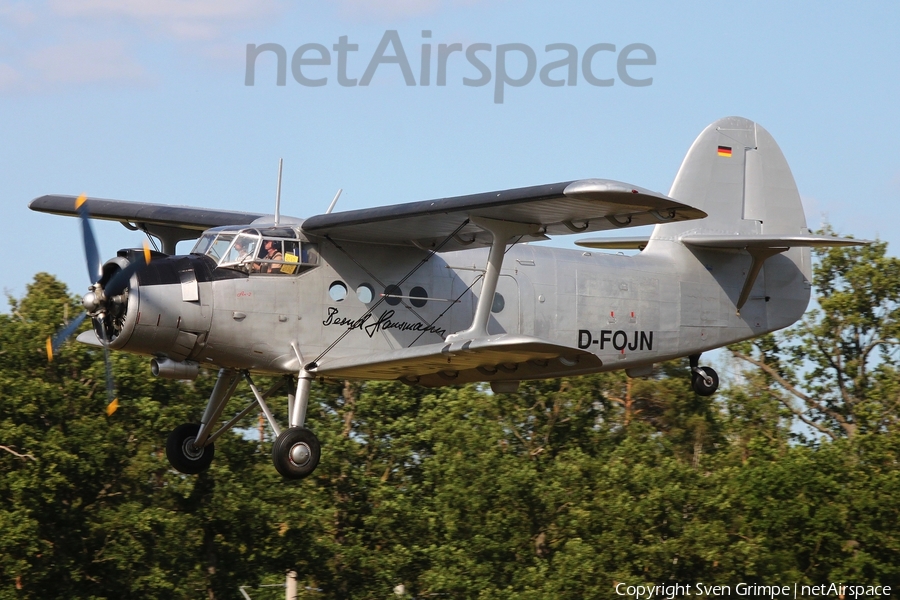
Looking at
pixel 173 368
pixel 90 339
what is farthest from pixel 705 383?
pixel 90 339

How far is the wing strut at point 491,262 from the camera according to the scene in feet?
45.2

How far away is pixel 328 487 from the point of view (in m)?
33.0

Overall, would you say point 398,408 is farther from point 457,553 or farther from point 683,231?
point 683,231

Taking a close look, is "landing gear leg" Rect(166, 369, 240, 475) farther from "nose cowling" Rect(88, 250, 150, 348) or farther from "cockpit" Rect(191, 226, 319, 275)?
"nose cowling" Rect(88, 250, 150, 348)

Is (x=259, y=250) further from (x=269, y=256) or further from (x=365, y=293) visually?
(x=365, y=293)

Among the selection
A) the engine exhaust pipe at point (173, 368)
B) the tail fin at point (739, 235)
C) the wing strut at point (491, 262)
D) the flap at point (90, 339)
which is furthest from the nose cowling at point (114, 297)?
the tail fin at point (739, 235)

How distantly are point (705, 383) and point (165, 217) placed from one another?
25.1 ft

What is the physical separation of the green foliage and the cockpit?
38.2 ft

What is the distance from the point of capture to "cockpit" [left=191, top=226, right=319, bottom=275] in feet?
46.0

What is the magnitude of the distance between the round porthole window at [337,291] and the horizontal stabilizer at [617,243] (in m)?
5.54

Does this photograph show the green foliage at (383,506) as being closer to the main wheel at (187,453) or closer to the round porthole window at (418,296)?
the main wheel at (187,453)

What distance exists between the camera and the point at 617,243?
1912 centimetres

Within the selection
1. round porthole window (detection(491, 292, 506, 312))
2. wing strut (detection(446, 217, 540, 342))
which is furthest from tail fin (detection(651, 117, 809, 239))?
wing strut (detection(446, 217, 540, 342))

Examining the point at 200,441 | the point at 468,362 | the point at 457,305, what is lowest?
the point at 200,441
